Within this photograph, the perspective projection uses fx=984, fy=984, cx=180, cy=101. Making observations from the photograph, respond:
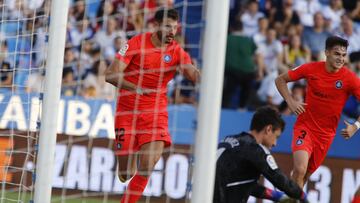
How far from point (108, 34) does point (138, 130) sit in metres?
5.18

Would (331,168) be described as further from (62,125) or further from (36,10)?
(36,10)

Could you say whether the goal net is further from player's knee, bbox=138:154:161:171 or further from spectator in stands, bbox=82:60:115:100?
player's knee, bbox=138:154:161:171

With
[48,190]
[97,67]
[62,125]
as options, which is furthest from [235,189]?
[97,67]

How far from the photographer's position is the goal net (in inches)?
423

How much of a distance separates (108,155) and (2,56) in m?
2.85

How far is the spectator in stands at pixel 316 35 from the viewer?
16.2 m

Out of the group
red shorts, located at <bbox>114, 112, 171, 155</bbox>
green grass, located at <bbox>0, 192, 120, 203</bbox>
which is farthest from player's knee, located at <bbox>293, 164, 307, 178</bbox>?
green grass, located at <bbox>0, 192, 120, 203</bbox>

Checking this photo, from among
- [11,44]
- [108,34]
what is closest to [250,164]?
[11,44]

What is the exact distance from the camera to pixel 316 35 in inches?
642

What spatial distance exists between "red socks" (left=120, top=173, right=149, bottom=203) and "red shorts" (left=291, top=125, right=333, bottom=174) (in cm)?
182

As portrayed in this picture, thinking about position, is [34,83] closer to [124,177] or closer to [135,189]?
[124,177]

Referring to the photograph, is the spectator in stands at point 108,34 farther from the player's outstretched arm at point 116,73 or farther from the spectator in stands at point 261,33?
the player's outstretched arm at point 116,73

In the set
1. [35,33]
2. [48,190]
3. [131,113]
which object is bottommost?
[48,190]

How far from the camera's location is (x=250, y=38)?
50.1 ft
